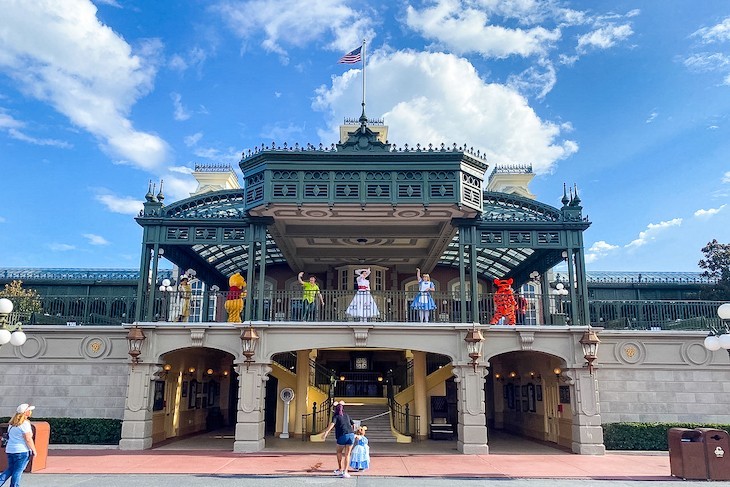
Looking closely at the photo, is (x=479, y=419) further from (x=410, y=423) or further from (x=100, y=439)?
(x=100, y=439)

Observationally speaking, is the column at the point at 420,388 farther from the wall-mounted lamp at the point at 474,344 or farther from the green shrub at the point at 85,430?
the green shrub at the point at 85,430

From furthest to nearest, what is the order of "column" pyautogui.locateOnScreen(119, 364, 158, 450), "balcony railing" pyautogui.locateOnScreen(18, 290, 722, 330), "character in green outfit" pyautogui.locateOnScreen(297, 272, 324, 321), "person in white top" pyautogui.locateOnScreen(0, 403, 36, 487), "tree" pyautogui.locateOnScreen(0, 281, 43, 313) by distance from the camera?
"tree" pyautogui.locateOnScreen(0, 281, 43, 313) → "balcony railing" pyautogui.locateOnScreen(18, 290, 722, 330) → "character in green outfit" pyautogui.locateOnScreen(297, 272, 324, 321) → "column" pyautogui.locateOnScreen(119, 364, 158, 450) → "person in white top" pyautogui.locateOnScreen(0, 403, 36, 487)

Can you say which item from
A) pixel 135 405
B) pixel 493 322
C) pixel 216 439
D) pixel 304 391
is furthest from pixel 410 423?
pixel 135 405

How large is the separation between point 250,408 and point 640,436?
11167mm

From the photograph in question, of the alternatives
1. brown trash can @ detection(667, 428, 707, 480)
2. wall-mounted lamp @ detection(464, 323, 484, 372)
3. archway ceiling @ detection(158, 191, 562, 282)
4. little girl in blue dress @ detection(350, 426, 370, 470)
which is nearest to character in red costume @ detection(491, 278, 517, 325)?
wall-mounted lamp @ detection(464, 323, 484, 372)

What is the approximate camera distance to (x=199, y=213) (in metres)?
16.2

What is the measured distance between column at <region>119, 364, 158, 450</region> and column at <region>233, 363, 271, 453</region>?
259 cm

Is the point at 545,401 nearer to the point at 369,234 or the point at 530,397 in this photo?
the point at 530,397

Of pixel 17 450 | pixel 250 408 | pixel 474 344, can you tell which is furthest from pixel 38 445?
pixel 474 344

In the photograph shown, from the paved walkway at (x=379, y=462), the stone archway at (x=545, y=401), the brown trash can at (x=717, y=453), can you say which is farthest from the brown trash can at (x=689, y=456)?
the stone archway at (x=545, y=401)

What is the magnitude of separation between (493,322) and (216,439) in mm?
10030

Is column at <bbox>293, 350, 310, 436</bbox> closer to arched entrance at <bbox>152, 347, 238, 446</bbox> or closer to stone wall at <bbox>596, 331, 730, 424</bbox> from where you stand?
arched entrance at <bbox>152, 347, 238, 446</bbox>

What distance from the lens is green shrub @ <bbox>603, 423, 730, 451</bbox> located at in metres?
15.2

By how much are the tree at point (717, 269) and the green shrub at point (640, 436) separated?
7685 millimetres
